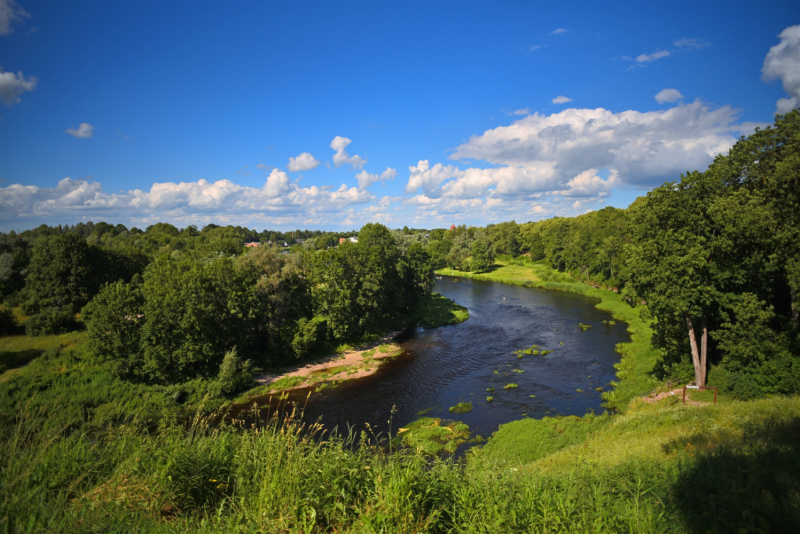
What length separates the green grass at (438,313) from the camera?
142ft

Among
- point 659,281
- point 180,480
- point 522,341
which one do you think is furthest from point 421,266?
point 180,480

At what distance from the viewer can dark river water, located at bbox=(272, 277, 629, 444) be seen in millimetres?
21062

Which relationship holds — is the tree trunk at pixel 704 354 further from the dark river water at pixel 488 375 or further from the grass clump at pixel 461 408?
the grass clump at pixel 461 408

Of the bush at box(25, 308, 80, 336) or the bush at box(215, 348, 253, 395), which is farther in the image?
the bush at box(25, 308, 80, 336)

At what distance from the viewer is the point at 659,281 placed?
771 inches

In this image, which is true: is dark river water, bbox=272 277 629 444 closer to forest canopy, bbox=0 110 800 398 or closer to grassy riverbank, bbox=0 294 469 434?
grassy riverbank, bbox=0 294 469 434

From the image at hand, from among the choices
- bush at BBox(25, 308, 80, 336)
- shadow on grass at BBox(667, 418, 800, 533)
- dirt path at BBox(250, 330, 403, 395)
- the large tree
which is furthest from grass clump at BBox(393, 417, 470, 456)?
bush at BBox(25, 308, 80, 336)

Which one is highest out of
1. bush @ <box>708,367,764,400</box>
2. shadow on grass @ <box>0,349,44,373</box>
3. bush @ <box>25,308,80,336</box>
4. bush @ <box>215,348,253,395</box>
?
bush @ <box>25,308,80,336</box>

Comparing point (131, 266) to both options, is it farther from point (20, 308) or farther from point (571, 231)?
point (571, 231)

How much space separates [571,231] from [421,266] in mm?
48781

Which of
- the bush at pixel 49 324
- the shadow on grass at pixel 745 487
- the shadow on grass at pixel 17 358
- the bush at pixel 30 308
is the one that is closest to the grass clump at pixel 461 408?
the shadow on grass at pixel 745 487

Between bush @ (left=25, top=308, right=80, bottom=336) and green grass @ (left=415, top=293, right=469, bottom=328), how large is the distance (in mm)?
32830

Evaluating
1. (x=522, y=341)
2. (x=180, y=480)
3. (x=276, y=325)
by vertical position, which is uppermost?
(x=180, y=480)

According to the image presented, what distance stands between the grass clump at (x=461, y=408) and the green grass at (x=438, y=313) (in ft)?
66.1
